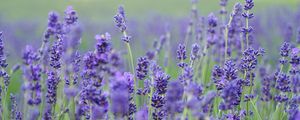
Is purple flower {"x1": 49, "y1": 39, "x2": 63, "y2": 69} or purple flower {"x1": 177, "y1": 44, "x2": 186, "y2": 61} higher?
purple flower {"x1": 177, "y1": 44, "x2": 186, "y2": 61}

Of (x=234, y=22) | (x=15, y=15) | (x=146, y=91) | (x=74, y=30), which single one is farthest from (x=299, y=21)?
(x=15, y=15)

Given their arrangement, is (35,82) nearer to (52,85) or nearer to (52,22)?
(52,85)

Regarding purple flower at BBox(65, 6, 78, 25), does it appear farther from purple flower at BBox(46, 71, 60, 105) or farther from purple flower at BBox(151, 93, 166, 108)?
purple flower at BBox(151, 93, 166, 108)

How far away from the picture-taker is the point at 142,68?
283 centimetres

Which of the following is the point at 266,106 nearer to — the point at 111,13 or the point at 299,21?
the point at 299,21

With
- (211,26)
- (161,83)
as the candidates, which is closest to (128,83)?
(161,83)

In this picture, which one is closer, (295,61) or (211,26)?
(295,61)

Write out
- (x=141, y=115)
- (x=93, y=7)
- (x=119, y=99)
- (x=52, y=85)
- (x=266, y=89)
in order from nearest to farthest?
(x=119, y=99) < (x=141, y=115) < (x=52, y=85) < (x=266, y=89) < (x=93, y=7)

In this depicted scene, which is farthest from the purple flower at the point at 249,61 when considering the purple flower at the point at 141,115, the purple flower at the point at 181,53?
the purple flower at the point at 141,115

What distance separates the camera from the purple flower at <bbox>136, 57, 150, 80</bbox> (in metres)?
2.80

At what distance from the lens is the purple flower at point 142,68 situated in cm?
280

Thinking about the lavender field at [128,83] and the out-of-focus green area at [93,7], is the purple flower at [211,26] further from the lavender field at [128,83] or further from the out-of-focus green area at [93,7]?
the out-of-focus green area at [93,7]

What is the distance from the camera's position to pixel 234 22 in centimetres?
452

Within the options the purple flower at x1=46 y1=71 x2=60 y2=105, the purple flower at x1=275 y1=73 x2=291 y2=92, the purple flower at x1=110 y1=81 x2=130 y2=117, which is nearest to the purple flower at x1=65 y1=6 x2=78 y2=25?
the purple flower at x1=46 y1=71 x2=60 y2=105
